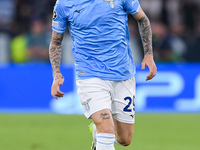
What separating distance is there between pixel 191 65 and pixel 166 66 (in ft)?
2.27

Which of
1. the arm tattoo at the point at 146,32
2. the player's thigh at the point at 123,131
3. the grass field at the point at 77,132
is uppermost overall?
the arm tattoo at the point at 146,32

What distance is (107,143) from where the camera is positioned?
6.39 metres

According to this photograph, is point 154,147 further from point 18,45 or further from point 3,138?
point 18,45

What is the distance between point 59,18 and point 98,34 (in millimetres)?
528

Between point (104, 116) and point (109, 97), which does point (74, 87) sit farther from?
point (104, 116)

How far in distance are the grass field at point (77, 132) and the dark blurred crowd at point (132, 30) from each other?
2479 mm

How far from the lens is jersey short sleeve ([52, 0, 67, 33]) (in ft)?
22.2

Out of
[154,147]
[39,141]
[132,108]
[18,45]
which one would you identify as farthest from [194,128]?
[18,45]

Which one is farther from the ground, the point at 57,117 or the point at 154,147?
the point at 154,147

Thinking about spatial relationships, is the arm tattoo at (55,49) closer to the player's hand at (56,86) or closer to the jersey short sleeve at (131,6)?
the player's hand at (56,86)

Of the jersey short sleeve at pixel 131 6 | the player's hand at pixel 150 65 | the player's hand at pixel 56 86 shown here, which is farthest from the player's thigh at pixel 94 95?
the jersey short sleeve at pixel 131 6

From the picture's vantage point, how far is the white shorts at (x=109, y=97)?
657 centimetres

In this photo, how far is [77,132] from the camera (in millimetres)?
10867

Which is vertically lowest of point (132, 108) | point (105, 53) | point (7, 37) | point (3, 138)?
point (7, 37)
